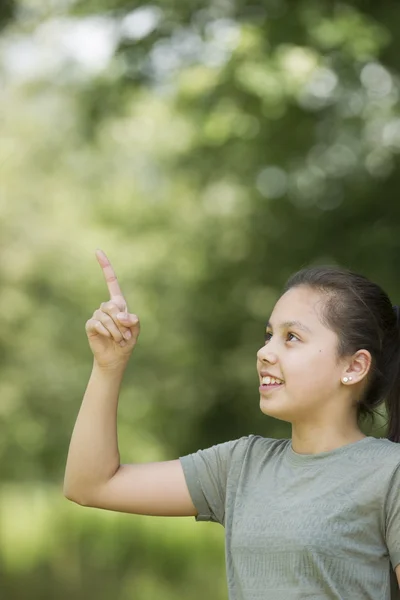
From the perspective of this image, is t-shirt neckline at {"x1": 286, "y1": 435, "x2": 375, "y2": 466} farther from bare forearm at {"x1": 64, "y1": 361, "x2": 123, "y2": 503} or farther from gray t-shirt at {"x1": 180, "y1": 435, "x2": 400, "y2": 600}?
bare forearm at {"x1": 64, "y1": 361, "x2": 123, "y2": 503}

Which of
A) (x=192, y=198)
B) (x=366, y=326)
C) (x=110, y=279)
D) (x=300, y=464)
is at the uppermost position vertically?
(x=192, y=198)

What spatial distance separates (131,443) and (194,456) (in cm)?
991

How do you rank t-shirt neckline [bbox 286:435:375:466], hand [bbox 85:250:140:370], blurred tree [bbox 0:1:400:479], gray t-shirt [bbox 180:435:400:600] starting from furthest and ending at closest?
1. blurred tree [bbox 0:1:400:479]
2. hand [bbox 85:250:140:370]
3. t-shirt neckline [bbox 286:435:375:466]
4. gray t-shirt [bbox 180:435:400:600]

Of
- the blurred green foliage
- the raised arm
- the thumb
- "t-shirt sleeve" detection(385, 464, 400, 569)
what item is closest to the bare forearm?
the raised arm

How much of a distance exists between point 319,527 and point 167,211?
8.86 meters

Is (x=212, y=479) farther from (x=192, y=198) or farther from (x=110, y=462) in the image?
(x=192, y=198)

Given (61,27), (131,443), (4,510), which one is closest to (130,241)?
(131,443)

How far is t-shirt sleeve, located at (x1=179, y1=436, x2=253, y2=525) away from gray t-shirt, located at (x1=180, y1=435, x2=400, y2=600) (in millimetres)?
68

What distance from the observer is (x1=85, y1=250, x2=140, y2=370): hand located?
214 centimetres

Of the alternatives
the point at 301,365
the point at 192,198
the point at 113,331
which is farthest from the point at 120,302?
the point at 192,198

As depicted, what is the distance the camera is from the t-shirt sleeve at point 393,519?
1.91 metres

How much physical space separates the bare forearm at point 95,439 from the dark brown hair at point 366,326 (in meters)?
0.42

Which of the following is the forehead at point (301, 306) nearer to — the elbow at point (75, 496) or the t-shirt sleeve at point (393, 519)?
the t-shirt sleeve at point (393, 519)

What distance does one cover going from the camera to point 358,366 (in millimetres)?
2137
